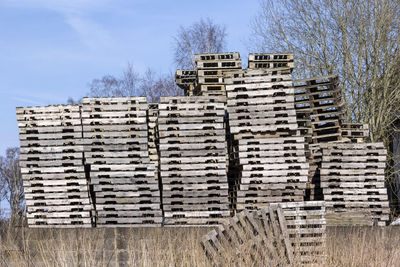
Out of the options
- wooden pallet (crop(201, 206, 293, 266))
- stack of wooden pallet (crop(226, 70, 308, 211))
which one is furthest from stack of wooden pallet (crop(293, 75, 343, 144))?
wooden pallet (crop(201, 206, 293, 266))

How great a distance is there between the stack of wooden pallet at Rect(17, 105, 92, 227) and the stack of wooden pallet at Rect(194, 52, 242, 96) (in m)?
2.81

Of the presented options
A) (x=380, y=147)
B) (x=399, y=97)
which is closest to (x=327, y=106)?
(x=380, y=147)

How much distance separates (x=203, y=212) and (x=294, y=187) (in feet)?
6.42

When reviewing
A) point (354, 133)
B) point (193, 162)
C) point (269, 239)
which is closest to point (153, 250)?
point (269, 239)

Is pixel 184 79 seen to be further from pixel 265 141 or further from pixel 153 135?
pixel 265 141

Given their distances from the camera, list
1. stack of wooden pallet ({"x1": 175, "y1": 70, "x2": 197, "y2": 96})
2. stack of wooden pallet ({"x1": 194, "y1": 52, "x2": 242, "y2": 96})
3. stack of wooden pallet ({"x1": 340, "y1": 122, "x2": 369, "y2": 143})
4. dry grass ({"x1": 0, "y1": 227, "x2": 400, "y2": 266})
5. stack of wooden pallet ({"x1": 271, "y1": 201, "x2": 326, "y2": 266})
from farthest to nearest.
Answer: stack of wooden pallet ({"x1": 175, "y1": 70, "x2": 197, "y2": 96}) < stack of wooden pallet ({"x1": 340, "y1": 122, "x2": 369, "y2": 143}) < stack of wooden pallet ({"x1": 194, "y1": 52, "x2": 242, "y2": 96}) < stack of wooden pallet ({"x1": 271, "y1": 201, "x2": 326, "y2": 266}) < dry grass ({"x1": 0, "y1": 227, "x2": 400, "y2": 266})

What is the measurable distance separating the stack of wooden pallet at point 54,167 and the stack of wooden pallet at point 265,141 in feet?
10.6

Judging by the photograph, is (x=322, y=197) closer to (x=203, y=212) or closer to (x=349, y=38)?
(x=203, y=212)

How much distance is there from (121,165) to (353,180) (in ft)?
16.3

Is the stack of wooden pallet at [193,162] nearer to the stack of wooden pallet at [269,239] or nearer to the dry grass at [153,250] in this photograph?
the dry grass at [153,250]

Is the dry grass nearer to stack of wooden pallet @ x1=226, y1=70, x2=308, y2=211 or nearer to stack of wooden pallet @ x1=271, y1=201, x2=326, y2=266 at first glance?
stack of wooden pallet @ x1=271, y1=201, x2=326, y2=266

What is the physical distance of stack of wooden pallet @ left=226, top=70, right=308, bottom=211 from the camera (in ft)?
38.2

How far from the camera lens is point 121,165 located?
11.8 metres

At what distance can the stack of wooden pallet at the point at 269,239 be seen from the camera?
8.27 metres
